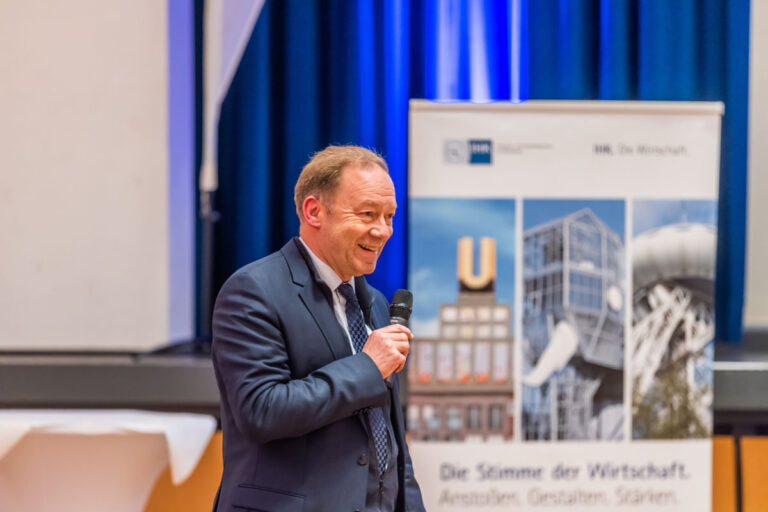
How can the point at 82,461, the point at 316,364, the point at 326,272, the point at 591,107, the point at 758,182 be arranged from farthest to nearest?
1. the point at 758,182
2. the point at 591,107
3. the point at 82,461
4. the point at 326,272
5. the point at 316,364

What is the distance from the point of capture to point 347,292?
5.02 ft

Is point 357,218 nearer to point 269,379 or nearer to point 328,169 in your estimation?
point 328,169

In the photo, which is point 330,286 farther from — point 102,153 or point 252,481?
point 102,153

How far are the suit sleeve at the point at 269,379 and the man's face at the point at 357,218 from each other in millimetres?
193

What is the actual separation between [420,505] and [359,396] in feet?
1.40

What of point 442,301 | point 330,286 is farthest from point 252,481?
point 442,301

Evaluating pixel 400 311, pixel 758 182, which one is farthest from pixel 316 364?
pixel 758 182

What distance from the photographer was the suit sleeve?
1280 mm

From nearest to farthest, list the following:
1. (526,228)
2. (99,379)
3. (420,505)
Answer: (420,505) < (526,228) < (99,379)

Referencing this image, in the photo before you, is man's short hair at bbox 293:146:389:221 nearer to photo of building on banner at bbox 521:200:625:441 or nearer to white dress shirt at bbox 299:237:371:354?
white dress shirt at bbox 299:237:371:354

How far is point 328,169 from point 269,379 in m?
0.44

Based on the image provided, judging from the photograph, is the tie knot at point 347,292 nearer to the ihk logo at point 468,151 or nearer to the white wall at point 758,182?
the ihk logo at point 468,151

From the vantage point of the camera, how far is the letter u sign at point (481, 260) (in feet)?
10.1

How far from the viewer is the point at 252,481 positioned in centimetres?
137
